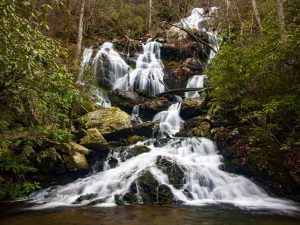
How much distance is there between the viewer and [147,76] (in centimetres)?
2219

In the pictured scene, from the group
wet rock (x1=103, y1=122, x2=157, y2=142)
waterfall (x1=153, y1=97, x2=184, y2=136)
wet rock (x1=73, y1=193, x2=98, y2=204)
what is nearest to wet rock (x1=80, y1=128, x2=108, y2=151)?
wet rock (x1=103, y1=122, x2=157, y2=142)

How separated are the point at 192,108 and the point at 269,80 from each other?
6.87 metres

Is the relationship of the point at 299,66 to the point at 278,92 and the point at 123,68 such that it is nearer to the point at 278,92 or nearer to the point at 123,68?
the point at 278,92

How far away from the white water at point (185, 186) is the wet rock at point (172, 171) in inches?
5.5

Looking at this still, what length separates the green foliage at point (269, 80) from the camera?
31.8 feet

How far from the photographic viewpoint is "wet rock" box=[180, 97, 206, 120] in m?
17.0

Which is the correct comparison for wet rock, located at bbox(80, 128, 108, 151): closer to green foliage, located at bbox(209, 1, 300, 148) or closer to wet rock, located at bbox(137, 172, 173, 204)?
wet rock, located at bbox(137, 172, 173, 204)

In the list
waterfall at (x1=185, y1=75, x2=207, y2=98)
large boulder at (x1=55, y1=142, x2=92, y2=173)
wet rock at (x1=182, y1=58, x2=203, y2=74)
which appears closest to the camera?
large boulder at (x1=55, y1=142, x2=92, y2=173)

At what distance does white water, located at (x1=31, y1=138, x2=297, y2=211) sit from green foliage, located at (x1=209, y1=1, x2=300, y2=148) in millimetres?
1850

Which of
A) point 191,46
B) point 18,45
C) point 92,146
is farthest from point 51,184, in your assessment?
point 191,46

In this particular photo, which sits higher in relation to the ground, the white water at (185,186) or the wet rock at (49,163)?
the wet rock at (49,163)

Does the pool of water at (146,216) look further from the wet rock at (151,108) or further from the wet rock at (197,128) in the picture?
the wet rock at (151,108)

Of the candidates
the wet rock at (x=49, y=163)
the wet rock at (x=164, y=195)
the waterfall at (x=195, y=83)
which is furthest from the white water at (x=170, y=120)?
the wet rock at (x=49, y=163)

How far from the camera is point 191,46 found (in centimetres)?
2478
